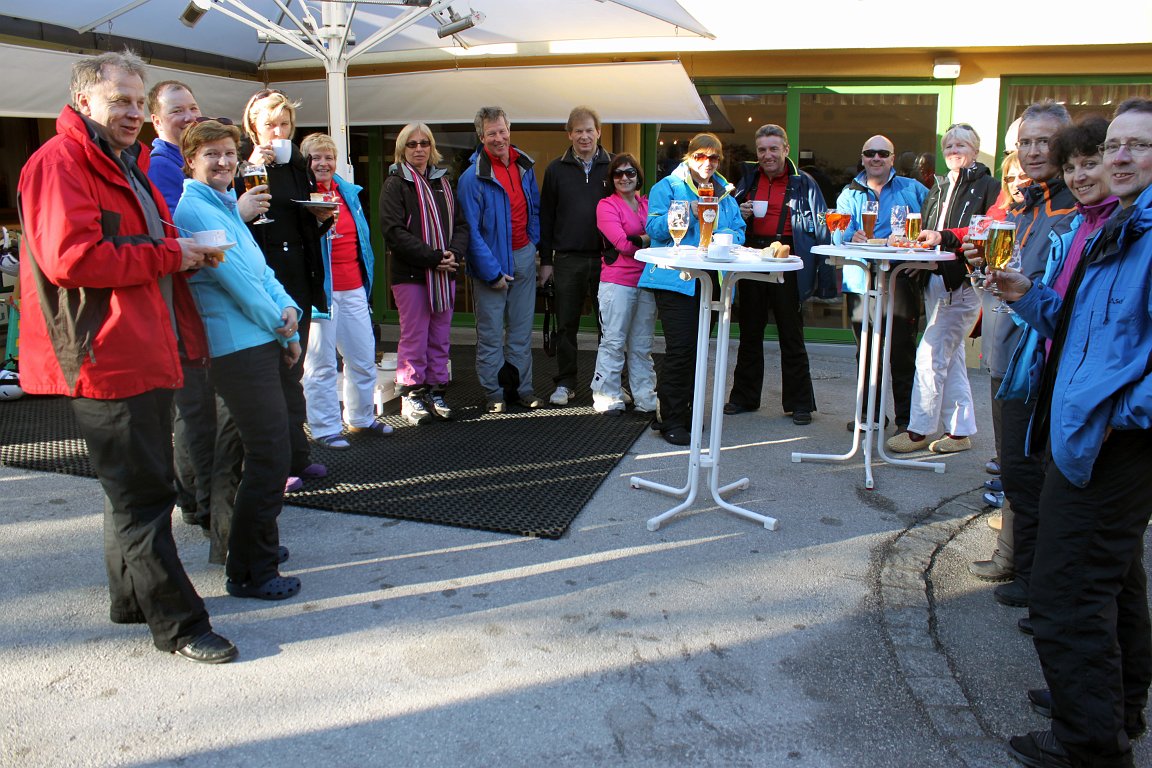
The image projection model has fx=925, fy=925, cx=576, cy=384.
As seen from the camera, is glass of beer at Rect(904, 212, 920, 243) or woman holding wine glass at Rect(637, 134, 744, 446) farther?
woman holding wine glass at Rect(637, 134, 744, 446)

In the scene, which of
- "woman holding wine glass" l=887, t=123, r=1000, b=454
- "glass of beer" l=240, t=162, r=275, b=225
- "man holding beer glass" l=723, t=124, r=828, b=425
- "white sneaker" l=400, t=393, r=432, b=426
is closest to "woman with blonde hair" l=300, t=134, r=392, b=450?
"white sneaker" l=400, t=393, r=432, b=426

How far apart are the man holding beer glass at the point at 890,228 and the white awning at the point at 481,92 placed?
198 centimetres

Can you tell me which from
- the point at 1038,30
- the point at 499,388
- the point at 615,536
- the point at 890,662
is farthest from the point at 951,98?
the point at 890,662

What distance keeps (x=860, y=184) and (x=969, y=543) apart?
8.63 feet

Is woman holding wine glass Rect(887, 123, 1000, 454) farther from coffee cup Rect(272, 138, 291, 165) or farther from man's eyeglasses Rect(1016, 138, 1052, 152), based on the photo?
coffee cup Rect(272, 138, 291, 165)

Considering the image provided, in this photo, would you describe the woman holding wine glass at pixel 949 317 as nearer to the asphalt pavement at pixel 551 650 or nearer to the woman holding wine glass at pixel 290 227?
the asphalt pavement at pixel 551 650

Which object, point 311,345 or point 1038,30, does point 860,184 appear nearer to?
point 1038,30

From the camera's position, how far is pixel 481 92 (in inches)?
326

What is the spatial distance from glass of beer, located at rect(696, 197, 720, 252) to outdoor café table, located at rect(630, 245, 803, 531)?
8cm

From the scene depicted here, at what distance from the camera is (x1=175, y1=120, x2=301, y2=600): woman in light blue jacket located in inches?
131

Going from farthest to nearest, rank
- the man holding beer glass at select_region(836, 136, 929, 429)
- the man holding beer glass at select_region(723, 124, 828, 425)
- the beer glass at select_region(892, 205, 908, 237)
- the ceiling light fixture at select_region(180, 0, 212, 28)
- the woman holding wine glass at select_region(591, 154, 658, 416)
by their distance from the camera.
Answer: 1. the ceiling light fixture at select_region(180, 0, 212, 28)
2. the man holding beer glass at select_region(723, 124, 828, 425)
3. the woman holding wine glass at select_region(591, 154, 658, 416)
4. the man holding beer glass at select_region(836, 136, 929, 429)
5. the beer glass at select_region(892, 205, 908, 237)

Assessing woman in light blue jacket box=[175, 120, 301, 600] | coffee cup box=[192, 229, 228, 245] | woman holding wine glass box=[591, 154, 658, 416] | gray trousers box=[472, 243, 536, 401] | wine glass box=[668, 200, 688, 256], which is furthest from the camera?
gray trousers box=[472, 243, 536, 401]

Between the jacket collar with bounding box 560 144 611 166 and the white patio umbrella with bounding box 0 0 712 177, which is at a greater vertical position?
the white patio umbrella with bounding box 0 0 712 177

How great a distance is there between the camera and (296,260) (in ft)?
15.6
